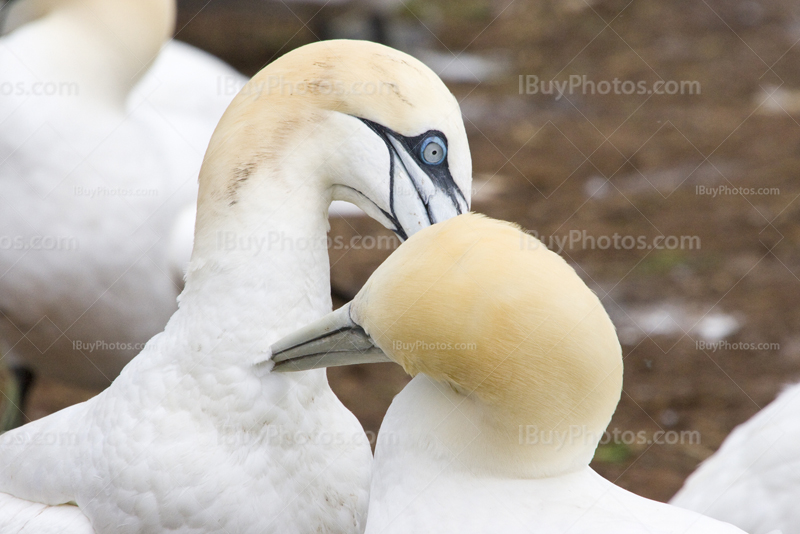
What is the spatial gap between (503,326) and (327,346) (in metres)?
0.50

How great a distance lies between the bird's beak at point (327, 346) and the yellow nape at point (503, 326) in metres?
0.10

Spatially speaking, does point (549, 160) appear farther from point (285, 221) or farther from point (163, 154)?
point (285, 221)

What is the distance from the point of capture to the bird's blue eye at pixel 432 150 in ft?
8.34

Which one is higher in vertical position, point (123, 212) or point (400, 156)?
point (400, 156)

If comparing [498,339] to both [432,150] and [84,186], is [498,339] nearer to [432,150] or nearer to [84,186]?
[432,150]

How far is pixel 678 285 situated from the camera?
19.2 ft

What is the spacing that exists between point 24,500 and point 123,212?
4.89 feet

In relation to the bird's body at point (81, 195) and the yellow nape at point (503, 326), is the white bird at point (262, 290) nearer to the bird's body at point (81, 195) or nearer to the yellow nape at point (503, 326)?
the yellow nape at point (503, 326)

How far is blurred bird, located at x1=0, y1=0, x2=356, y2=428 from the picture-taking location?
3.84 meters

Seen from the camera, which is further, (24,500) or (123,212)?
(123,212)

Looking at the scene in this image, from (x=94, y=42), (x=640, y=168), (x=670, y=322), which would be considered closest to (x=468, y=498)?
(x=94, y=42)

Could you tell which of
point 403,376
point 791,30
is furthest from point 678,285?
point 791,30

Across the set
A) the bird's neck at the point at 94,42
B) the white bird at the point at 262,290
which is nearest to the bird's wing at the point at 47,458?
the white bird at the point at 262,290

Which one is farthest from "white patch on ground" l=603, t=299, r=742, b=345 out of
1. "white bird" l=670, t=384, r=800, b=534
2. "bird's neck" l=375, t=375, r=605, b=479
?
"bird's neck" l=375, t=375, r=605, b=479
